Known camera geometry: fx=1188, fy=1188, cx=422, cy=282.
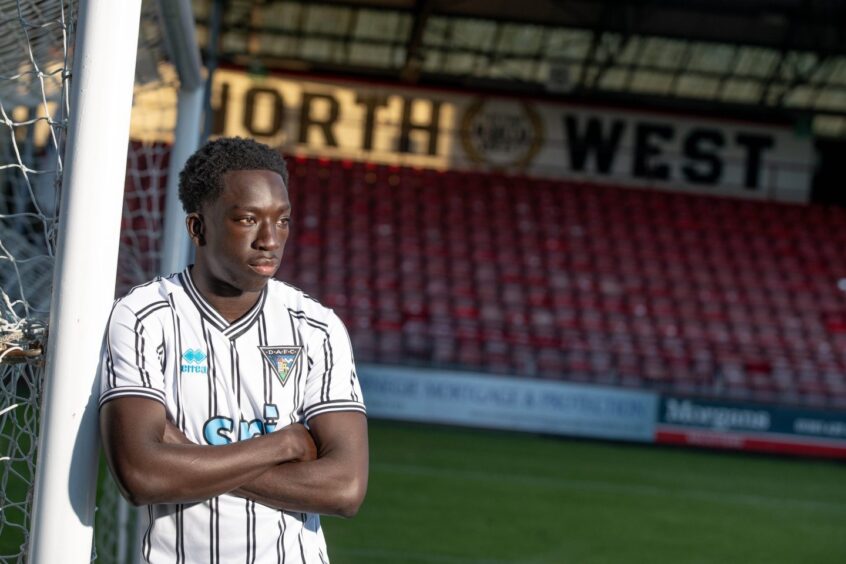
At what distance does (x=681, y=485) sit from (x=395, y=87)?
1139cm

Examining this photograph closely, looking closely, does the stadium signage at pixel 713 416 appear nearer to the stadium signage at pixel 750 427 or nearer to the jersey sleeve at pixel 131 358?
the stadium signage at pixel 750 427

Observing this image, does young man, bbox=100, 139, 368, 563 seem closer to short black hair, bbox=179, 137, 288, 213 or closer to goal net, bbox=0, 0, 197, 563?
short black hair, bbox=179, 137, 288, 213

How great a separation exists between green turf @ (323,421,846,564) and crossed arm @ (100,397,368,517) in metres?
4.53

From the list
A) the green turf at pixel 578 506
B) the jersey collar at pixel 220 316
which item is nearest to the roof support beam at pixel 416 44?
the green turf at pixel 578 506

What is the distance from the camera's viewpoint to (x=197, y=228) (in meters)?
2.41

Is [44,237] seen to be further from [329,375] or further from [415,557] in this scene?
[415,557]

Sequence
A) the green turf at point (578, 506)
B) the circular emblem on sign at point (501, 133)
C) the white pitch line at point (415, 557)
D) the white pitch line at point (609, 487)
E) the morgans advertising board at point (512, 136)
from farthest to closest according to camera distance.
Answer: the circular emblem on sign at point (501, 133) < the morgans advertising board at point (512, 136) < the white pitch line at point (609, 487) < the green turf at point (578, 506) < the white pitch line at point (415, 557)

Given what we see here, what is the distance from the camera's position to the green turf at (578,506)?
7637mm

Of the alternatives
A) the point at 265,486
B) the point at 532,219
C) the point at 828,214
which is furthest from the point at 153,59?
the point at 828,214

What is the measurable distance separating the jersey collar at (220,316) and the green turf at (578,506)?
4.62 m

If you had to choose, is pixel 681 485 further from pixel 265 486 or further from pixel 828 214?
pixel 828 214

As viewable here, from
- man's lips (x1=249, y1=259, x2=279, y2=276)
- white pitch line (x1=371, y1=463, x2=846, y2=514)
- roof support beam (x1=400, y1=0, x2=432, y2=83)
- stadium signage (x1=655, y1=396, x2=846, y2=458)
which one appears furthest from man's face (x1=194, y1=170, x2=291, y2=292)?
roof support beam (x1=400, y1=0, x2=432, y2=83)

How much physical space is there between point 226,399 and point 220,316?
169 millimetres

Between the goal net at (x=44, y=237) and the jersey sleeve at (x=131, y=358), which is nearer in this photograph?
the jersey sleeve at (x=131, y=358)
